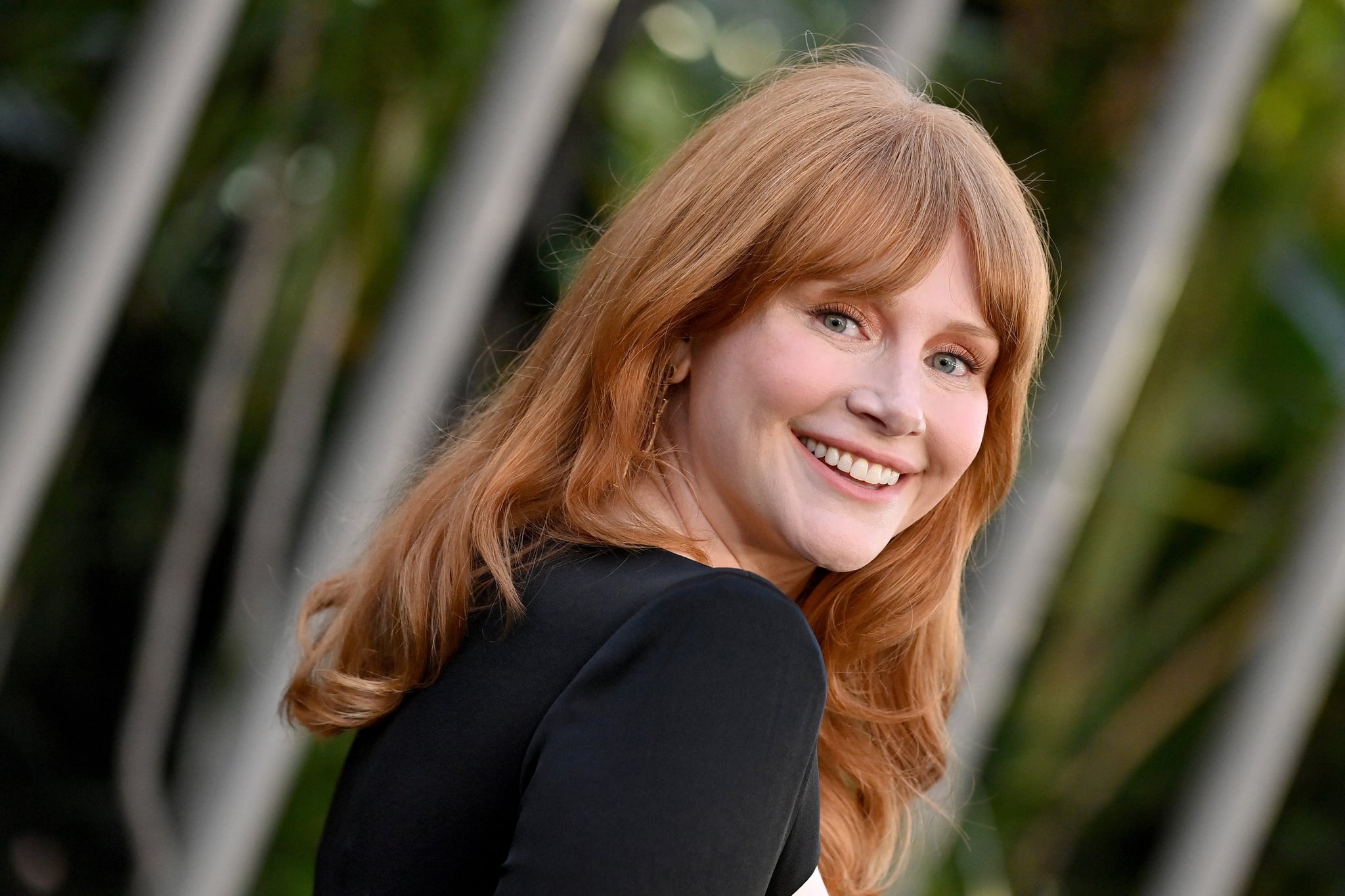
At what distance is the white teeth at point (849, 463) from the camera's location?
938mm

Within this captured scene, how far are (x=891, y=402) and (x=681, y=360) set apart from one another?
0.16 m

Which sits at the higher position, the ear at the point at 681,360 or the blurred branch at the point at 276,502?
the ear at the point at 681,360

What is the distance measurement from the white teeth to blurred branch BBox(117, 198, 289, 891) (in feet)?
6.87

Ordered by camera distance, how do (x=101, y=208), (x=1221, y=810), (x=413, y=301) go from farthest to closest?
1. (x=1221, y=810)
2. (x=413, y=301)
3. (x=101, y=208)

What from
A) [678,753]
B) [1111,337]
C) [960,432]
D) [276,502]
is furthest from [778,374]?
[1111,337]

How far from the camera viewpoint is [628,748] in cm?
75

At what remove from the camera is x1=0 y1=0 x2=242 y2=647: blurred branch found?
240cm

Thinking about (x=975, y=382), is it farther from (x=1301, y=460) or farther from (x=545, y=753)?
(x=1301, y=460)

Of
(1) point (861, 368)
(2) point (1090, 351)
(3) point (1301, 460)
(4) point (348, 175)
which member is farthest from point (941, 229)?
(3) point (1301, 460)

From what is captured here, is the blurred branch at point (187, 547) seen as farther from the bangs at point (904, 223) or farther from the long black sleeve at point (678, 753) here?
the long black sleeve at point (678, 753)

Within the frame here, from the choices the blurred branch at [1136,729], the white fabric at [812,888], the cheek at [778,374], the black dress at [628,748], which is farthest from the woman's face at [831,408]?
the blurred branch at [1136,729]

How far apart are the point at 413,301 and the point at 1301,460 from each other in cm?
253

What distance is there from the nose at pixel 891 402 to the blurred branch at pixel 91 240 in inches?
74.0

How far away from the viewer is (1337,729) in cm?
402
